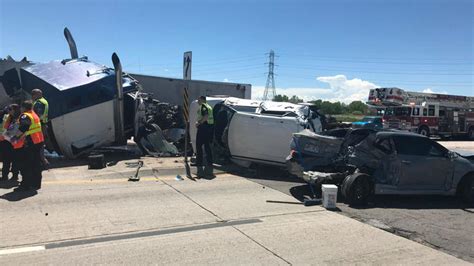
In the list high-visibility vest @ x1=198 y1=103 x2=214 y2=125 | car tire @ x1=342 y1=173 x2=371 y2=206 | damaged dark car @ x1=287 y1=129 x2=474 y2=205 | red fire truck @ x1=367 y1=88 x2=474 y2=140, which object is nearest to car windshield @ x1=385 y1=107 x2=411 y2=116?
red fire truck @ x1=367 y1=88 x2=474 y2=140

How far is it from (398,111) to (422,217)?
25.8 meters

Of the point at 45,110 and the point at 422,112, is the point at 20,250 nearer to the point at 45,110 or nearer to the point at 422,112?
the point at 45,110

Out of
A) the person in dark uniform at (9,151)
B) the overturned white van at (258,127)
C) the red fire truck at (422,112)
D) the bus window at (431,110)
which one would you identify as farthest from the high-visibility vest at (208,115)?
the bus window at (431,110)

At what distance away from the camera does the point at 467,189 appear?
908cm

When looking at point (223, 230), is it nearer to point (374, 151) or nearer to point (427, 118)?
point (374, 151)

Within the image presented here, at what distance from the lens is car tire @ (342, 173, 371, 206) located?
8164 millimetres

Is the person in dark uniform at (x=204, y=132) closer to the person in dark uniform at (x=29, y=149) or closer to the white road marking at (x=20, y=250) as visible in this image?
the person in dark uniform at (x=29, y=149)

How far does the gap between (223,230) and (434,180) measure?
4848 mm

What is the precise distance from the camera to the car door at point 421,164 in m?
8.70

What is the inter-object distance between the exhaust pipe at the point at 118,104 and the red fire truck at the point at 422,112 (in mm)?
21482

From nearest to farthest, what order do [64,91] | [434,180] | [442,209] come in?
1. [442,209]
2. [434,180]
3. [64,91]

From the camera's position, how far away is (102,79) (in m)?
13.2

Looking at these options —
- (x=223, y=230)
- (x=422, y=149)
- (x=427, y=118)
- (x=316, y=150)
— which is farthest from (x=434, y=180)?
(x=427, y=118)

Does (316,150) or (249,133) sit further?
(249,133)
